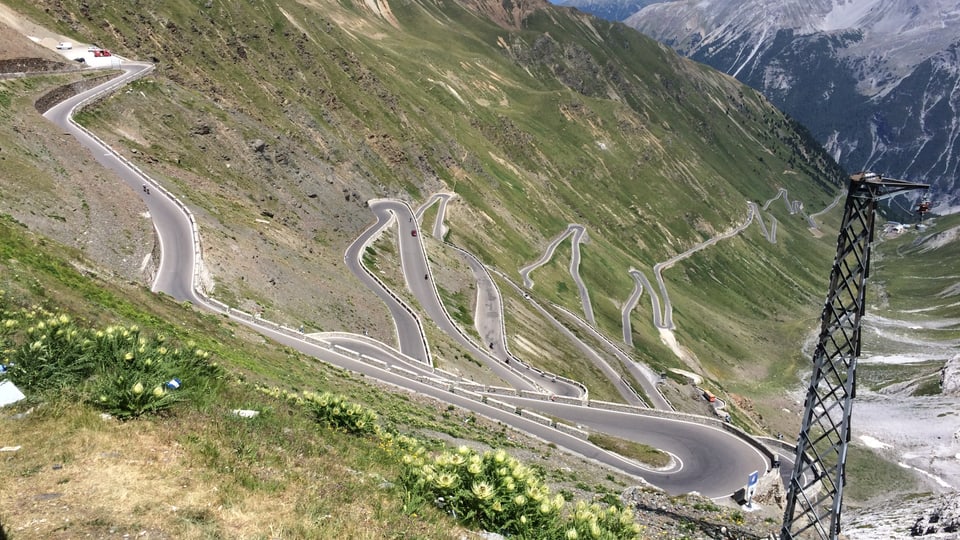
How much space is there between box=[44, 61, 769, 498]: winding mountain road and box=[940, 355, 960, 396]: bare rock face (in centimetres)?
6274

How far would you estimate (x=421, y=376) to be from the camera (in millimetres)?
45031

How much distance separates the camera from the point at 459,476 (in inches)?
393

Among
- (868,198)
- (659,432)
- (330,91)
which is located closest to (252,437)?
(868,198)

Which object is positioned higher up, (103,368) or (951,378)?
(951,378)

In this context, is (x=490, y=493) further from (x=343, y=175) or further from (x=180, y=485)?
(x=343, y=175)

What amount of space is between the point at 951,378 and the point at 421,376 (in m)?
94.8

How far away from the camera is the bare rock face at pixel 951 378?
87350 millimetres

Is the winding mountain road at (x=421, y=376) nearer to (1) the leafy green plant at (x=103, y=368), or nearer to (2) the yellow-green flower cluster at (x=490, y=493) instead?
(1) the leafy green plant at (x=103, y=368)

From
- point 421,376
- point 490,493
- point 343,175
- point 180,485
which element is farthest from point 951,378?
point 180,485

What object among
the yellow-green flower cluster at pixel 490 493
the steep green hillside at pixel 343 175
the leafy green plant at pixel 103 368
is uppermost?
the steep green hillside at pixel 343 175

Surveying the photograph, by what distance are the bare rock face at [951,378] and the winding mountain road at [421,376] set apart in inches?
2470

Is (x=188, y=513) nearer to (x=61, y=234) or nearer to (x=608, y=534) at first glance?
(x=608, y=534)

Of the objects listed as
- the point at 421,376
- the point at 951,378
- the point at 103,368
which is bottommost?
the point at 103,368

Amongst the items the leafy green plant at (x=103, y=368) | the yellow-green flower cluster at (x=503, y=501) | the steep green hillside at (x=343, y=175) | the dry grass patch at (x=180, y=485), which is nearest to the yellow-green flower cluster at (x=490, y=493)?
the yellow-green flower cluster at (x=503, y=501)
